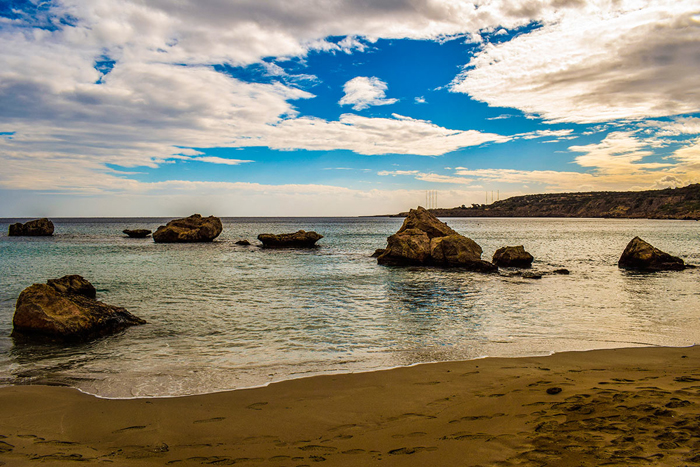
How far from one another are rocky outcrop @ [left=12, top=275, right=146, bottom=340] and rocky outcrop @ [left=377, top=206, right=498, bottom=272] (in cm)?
1914

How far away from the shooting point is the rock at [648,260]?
22922mm

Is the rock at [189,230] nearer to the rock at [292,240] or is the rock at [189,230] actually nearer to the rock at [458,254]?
the rock at [292,240]

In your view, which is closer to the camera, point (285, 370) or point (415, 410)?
point (415, 410)

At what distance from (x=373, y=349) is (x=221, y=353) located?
3344 mm

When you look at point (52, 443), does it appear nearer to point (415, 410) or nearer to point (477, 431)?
point (415, 410)

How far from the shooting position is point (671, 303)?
1372 centimetres

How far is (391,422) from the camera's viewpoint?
4.89 metres

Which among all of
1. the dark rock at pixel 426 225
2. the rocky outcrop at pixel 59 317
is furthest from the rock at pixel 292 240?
the rocky outcrop at pixel 59 317

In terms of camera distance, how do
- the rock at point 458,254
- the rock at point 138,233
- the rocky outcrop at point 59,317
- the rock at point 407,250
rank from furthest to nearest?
the rock at point 138,233, the rock at point 407,250, the rock at point 458,254, the rocky outcrop at point 59,317

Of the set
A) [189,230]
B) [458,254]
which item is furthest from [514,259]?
[189,230]

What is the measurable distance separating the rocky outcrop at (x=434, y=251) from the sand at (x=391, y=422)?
1752cm

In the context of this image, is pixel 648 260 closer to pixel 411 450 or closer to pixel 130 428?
pixel 411 450

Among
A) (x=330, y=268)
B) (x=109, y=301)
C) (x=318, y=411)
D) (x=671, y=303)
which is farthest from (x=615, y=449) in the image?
(x=330, y=268)

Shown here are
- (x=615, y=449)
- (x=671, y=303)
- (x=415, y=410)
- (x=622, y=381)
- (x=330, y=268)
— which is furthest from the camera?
(x=330, y=268)
